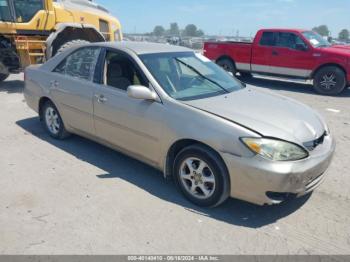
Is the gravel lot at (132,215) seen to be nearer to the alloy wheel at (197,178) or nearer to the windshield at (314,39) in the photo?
the alloy wheel at (197,178)

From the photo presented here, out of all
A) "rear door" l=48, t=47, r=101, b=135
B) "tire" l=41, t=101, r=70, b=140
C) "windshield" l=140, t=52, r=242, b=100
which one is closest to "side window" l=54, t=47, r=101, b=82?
"rear door" l=48, t=47, r=101, b=135

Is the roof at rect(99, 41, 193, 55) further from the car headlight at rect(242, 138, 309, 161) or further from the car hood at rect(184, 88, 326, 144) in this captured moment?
the car headlight at rect(242, 138, 309, 161)

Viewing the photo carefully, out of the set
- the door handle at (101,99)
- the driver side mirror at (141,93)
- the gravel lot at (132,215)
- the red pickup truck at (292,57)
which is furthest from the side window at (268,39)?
the driver side mirror at (141,93)

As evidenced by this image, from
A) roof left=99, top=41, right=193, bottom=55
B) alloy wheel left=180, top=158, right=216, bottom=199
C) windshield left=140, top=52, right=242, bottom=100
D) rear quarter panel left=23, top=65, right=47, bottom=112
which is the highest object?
roof left=99, top=41, right=193, bottom=55

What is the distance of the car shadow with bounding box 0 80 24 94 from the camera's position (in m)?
8.75

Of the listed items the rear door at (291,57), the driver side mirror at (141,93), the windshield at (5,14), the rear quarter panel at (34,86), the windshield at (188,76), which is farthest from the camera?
the rear door at (291,57)

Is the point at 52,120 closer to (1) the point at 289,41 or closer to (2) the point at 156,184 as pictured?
(2) the point at 156,184

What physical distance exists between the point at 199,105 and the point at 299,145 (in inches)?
41.2

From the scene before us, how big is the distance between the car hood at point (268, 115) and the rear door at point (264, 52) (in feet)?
22.8

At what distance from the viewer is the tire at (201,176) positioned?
3104 mm

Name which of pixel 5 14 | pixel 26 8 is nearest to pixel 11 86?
pixel 5 14

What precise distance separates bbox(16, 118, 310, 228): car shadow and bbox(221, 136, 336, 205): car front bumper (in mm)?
277

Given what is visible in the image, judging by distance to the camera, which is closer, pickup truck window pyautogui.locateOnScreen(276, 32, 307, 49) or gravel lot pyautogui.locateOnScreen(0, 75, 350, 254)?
gravel lot pyautogui.locateOnScreen(0, 75, 350, 254)

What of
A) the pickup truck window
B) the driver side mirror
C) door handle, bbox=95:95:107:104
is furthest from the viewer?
the pickup truck window
